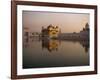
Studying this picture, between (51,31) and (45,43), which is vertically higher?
(51,31)

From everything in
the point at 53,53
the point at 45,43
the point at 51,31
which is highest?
the point at 51,31

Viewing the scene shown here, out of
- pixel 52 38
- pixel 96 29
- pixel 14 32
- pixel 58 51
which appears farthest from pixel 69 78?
pixel 14 32

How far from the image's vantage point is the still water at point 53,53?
7.36 feet

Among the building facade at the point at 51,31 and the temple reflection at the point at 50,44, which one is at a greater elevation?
the building facade at the point at 51,31

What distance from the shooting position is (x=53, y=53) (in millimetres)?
2324

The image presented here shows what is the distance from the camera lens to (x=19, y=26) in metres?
2.19

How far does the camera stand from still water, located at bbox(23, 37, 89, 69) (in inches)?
88.3

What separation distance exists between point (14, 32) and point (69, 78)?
78 cm

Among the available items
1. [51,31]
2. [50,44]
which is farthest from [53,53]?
[51,31]

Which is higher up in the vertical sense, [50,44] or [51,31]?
[51,31]

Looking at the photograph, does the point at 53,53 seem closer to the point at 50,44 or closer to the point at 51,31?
the point at 50,44

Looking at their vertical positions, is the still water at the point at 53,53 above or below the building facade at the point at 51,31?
below

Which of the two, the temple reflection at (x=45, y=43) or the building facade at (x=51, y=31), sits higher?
the building facade at (x=51, y=31)

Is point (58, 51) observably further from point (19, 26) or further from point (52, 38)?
point (19, 26)
